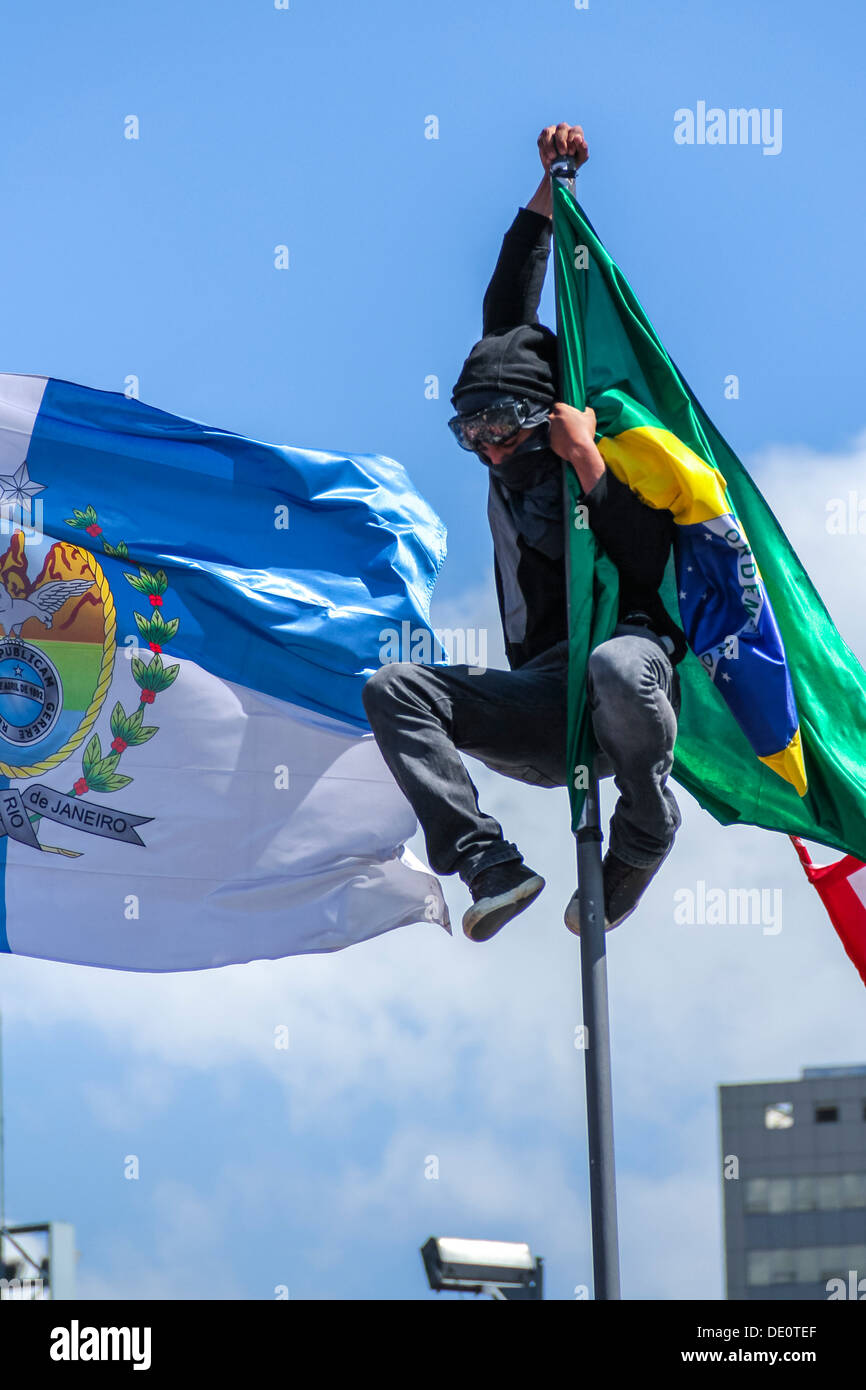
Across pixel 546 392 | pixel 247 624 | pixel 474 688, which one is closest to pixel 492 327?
pixel 546 392

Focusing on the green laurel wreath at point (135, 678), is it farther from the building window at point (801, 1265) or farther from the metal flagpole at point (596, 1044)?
the building window at point (801, 1265)

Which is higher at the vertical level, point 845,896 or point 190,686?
point 190,686

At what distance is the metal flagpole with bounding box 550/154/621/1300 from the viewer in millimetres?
10344

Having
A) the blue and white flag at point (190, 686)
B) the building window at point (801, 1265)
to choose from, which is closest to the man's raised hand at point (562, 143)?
the blue and white flag at point (190, 686)

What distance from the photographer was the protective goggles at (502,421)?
1176 centimetres

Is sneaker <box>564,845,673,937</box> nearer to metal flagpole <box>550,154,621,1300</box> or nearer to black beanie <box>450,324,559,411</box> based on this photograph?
metal flagpole <box>550,154,621,1300</box>

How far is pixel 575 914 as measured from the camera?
11.4 metres

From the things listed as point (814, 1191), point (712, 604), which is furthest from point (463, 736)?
point (814, 1191)

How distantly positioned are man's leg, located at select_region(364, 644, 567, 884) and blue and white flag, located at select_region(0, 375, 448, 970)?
3.99 metres

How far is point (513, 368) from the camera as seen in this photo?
467 inches

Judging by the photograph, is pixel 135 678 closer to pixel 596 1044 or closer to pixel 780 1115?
pixel 596 1044

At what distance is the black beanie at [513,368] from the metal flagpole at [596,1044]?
1.48 ft

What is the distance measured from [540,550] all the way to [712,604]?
87 centimetres
